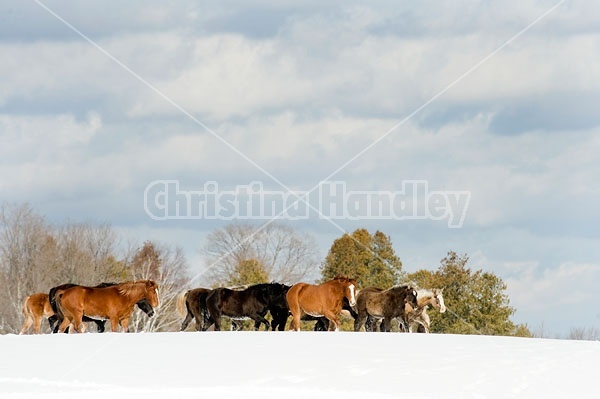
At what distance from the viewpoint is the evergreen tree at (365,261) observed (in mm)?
56031

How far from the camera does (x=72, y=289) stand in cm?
2300

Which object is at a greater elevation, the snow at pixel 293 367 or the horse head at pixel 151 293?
the horse head at pixel 151 293

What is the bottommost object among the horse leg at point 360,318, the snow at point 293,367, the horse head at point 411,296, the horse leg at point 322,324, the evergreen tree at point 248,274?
the snow at point 293,367

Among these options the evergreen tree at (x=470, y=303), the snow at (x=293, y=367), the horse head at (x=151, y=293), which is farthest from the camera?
the evergreen tree at (x=470, y=303)

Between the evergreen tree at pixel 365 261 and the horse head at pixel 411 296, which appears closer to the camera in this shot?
the horse head at pixel 411 296

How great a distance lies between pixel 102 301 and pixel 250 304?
4584mm

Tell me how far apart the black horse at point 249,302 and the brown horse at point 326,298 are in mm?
1786

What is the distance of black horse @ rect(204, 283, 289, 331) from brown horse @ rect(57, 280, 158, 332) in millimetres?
3498

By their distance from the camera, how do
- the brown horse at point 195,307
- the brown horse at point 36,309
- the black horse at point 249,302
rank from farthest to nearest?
the brown horse at point 195,307 < the brown horse at point 36,309 < the black horse at point 249,302

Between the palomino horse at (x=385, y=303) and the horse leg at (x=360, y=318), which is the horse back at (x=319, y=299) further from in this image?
the horse leg at (x=360, y=318)

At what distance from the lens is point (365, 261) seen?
57156mm

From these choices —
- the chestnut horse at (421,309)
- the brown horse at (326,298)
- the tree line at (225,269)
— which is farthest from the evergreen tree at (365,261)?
the brown horse at (326,298)

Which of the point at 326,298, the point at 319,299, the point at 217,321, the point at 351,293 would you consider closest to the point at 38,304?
the point at 217,321

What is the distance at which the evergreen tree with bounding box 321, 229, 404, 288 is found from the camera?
5603 centimetres
